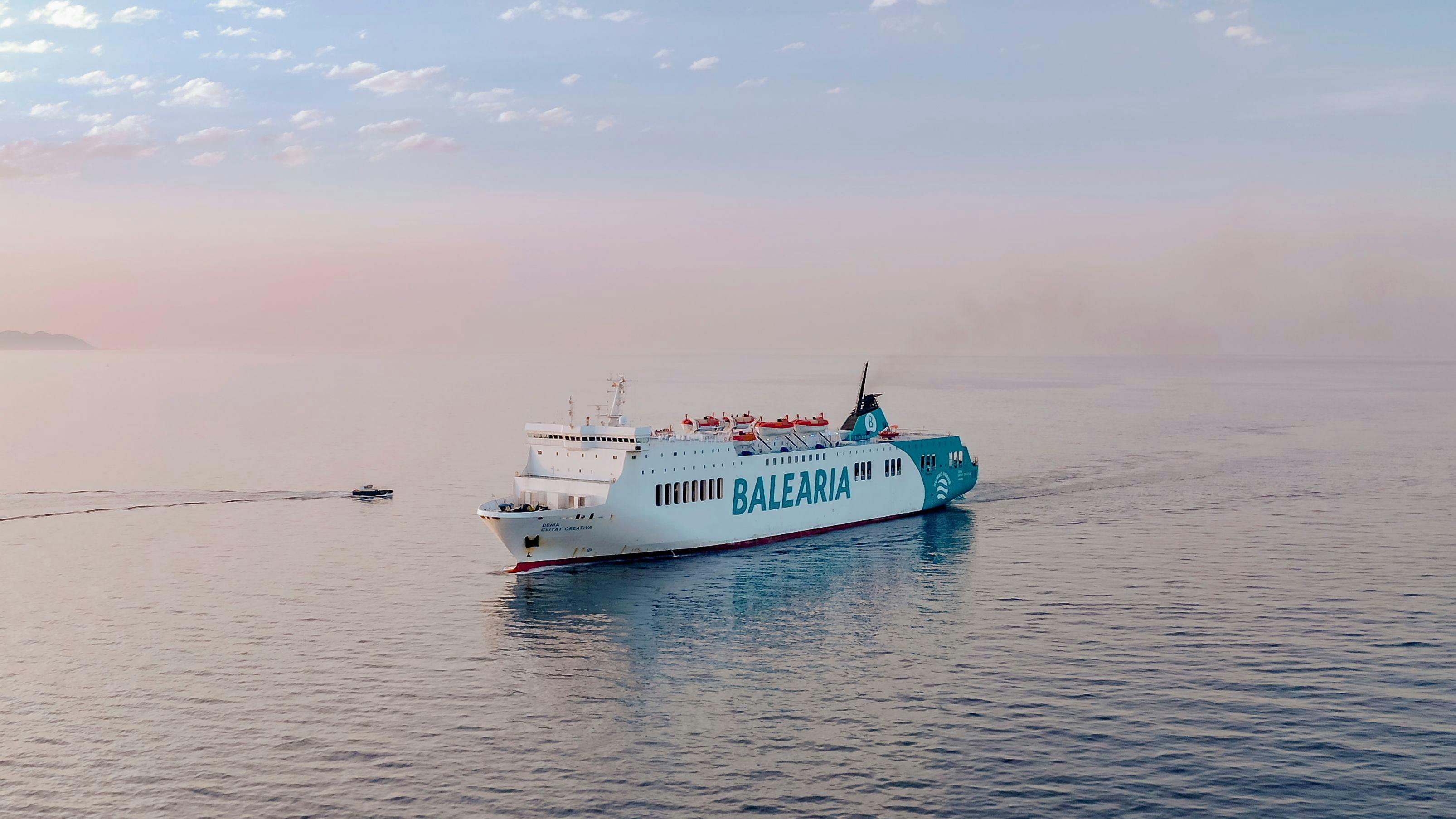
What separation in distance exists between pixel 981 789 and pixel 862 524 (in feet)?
147

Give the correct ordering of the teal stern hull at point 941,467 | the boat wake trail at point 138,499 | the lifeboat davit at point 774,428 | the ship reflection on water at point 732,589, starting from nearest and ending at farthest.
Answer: the ship reflection on water at point 732,589 < the lifeboat davit at point 774,428 < the boat wake trail at point 138,499 < the teal stern hull at point 941,467

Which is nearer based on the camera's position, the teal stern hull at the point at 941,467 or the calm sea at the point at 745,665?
the calm sea at the point at 745,665

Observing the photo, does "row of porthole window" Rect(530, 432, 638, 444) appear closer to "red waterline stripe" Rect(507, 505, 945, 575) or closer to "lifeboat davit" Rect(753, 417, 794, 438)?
"red waterline stripe" Rect(507, 505, 945, 575)

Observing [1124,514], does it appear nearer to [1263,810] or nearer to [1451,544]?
[1451,544]

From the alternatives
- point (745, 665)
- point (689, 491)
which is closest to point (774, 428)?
point (689, 491)

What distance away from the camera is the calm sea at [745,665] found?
2884cm

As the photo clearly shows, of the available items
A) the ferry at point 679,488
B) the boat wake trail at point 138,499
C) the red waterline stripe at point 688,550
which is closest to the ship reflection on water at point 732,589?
the red waterline stripe at point 688,550

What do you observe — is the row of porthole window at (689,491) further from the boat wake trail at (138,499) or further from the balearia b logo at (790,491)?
the boat wake trail at (138,499)

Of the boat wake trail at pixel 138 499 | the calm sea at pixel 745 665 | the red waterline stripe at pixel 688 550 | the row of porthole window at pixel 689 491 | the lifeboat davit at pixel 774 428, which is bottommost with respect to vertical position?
the calm sea at pixel 745 665

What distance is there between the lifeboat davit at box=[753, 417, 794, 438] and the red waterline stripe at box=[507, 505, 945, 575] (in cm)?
656

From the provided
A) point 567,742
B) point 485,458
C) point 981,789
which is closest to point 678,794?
point 567,742

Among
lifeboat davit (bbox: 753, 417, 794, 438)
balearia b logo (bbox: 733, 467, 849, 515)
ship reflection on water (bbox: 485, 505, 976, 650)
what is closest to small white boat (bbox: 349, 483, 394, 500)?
ship reflection on water (bbox: 485, 505, 976, 650)

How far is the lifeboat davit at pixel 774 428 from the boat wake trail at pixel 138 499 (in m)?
35.9

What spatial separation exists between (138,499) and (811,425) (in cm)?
5222
